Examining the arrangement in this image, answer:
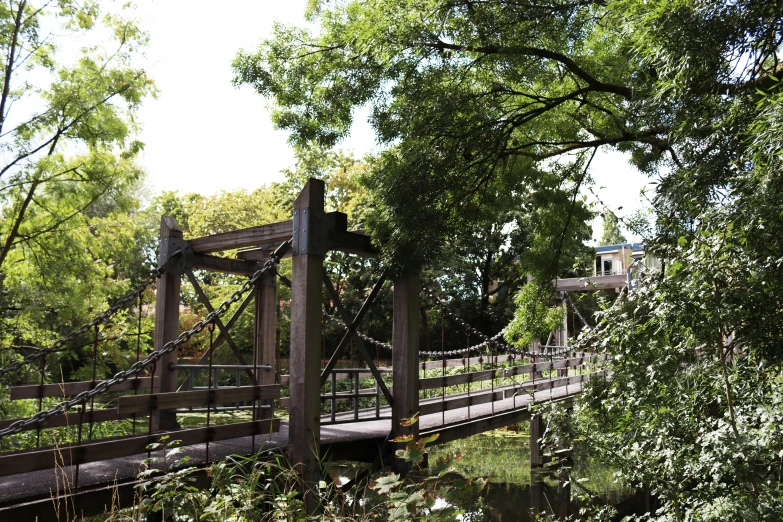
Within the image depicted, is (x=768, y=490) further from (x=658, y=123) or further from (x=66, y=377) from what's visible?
(x=66, y=377)

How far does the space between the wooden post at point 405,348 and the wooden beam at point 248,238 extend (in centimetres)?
122

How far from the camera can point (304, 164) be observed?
22.8 meters

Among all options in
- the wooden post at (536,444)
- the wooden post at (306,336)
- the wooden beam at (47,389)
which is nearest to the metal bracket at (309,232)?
the wooden post at (306,336)

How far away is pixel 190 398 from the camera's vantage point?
5.11 meters

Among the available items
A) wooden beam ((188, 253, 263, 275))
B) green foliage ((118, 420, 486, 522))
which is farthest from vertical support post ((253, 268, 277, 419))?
green foliage ((118, 420, 486, 522))

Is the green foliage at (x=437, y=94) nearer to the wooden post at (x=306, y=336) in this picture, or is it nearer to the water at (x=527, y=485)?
the wooden post at (x=306, y=336)

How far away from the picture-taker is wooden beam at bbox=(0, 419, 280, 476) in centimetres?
418

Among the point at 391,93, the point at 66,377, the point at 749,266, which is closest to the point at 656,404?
the point at 749,266

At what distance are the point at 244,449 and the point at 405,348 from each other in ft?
5.95

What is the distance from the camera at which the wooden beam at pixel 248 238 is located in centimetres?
624

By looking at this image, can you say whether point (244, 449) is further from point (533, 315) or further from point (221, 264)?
point (533, 315)

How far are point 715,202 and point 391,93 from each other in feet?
14.2

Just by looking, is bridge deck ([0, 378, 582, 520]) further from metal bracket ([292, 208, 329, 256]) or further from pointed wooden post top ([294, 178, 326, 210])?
pointed wooden post top ([294, 178, 326, 210])

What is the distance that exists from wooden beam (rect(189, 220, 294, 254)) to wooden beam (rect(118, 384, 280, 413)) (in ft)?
4.42
